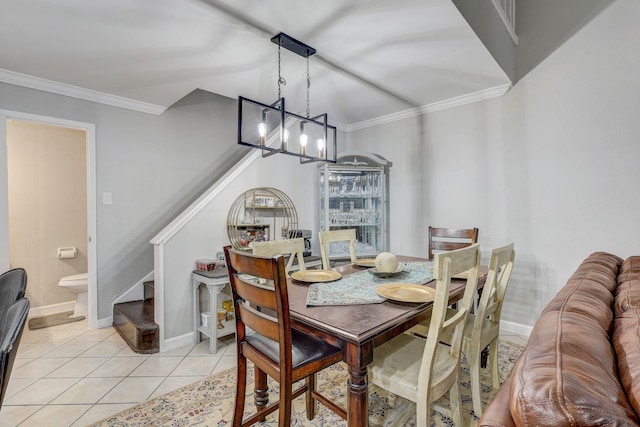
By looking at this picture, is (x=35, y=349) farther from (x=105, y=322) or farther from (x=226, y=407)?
(x=226, y=407)

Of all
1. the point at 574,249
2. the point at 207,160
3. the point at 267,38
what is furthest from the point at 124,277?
the point at 574,249

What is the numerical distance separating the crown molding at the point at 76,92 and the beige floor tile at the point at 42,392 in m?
2.44

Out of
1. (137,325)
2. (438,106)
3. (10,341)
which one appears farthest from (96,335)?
(438,106)

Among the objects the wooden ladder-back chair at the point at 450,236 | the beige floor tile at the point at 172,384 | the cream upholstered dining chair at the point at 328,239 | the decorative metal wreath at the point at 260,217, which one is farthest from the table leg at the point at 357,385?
the decorative metal wreath at the point at 260,217

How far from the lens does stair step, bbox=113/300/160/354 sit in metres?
2.57

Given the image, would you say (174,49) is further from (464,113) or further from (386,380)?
(464,113)

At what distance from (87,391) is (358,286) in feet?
6.41

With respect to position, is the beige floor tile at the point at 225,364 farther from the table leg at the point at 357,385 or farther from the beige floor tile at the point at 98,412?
the table leg at the point at 357,385

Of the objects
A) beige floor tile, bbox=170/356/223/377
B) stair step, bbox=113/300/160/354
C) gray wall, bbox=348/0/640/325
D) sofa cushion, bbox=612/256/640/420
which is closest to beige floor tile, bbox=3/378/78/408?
Answer: stair step, bbox=113/300/160/354

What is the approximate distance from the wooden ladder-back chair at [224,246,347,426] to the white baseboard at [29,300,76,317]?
127 inches

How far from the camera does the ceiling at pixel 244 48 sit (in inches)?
70.8

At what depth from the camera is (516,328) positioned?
2.97 metres

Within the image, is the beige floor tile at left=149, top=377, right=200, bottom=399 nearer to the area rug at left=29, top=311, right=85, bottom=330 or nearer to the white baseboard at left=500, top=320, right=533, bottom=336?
the area rug at left=29, top=311, right=85, bottom=330

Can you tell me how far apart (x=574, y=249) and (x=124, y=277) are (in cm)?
434
